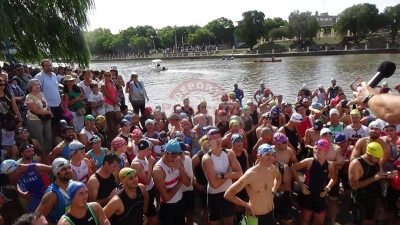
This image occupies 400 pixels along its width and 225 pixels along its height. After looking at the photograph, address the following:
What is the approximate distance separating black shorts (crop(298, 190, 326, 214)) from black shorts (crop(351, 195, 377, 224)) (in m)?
0.49

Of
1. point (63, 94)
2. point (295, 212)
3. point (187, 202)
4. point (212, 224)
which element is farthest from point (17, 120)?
point (295, 212)

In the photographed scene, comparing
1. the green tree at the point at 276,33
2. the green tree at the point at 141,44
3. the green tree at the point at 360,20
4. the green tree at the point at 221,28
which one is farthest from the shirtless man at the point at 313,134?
the green tree at the point at 141,44

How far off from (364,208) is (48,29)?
446 inches

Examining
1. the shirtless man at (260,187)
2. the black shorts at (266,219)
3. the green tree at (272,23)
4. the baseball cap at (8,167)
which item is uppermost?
the green tree at (272,23)

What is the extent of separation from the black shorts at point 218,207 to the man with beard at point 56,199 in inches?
81.1

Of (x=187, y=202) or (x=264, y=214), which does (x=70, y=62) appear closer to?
→ (x=187, y=202)

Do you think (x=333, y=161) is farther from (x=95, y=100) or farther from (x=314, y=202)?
(x=95, y=100)

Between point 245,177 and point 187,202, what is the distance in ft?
4.47

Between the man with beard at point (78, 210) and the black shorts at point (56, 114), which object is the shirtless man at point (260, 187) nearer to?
the man with beard at point (78, 210)

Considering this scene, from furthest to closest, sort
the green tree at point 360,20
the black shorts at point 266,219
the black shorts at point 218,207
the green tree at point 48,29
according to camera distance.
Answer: the green tree at point 360,20 < the green tree at point 48,29 < the black shorts at point 218,207 < the black shorts at point 266,219

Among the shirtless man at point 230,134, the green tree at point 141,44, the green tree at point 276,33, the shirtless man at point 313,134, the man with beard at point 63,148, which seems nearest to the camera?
the man with beard at point 63,148

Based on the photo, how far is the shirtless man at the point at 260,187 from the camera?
4.40 m

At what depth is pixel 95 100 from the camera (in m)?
8.45

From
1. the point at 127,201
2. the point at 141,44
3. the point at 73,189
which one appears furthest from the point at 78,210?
the point at 141,44
